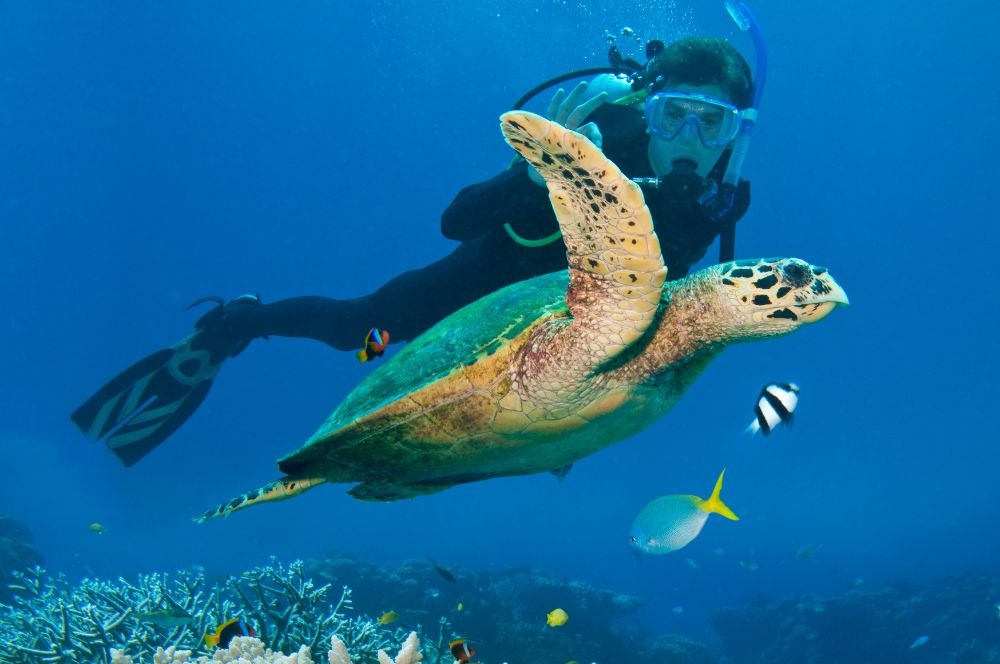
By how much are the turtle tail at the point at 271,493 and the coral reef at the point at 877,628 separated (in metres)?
11.8

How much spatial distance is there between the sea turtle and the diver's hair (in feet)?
7.19

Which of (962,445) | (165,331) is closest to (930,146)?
(962,445)

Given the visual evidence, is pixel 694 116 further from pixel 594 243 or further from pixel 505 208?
pixel 594 243

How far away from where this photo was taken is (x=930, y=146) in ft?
144

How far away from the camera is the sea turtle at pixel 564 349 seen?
172cm

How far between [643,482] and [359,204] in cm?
3784

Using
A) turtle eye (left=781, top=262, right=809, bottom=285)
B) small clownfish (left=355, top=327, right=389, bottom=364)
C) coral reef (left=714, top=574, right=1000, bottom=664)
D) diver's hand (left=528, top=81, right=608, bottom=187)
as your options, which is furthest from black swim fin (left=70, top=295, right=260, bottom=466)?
coral reef (left=714, top=574, right=1000, bottom=664)

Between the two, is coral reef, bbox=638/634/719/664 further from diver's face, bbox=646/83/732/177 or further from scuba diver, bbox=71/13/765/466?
diver's face, bbox=646/83/732/177

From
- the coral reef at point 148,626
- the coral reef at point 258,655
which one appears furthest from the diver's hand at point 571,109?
the coral reef at point 148,626

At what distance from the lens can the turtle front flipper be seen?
1629mm

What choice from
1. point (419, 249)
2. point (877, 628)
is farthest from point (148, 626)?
point (419, 249)

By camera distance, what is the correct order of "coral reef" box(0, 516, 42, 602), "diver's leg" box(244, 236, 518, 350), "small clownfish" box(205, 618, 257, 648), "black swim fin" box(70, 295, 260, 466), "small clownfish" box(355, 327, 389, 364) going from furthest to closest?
"coral reef" box(0, 516, 42, 602)
"black swim fin" box(70, 295, 260, 466)
"diver's leg" box(244, 236, 518, 350)
"small clownfish" box(355, 327, 389, 364)
"small clownfish" box(205, 618, 257, 648)

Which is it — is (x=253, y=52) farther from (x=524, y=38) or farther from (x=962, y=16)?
(x=962, y=16)

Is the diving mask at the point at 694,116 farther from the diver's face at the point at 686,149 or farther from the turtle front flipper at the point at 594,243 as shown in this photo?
the turtle front flipper at the point at 594,243
